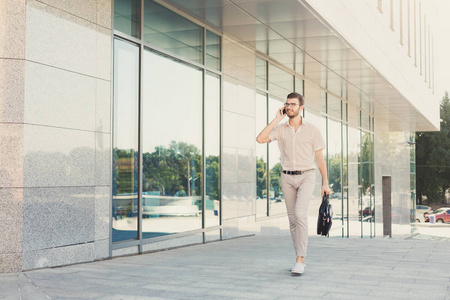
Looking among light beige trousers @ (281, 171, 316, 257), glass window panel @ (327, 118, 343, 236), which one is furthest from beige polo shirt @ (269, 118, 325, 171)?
glass window panel @ (327, 118, 343, 236)

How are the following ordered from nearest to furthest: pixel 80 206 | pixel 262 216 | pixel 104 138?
1. pixel 80 206
2. pixel 104 138
3. pixel 262 216

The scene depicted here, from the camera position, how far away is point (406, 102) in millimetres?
20938

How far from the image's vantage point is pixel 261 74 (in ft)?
44.8

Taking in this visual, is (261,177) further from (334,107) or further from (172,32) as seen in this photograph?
(334,107)

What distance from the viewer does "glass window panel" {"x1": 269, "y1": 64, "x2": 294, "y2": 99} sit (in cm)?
1439

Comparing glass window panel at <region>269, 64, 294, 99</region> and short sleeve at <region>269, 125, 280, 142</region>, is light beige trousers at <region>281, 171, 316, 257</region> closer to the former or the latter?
short sleeve at <region>269, 125, 280, 142</region>

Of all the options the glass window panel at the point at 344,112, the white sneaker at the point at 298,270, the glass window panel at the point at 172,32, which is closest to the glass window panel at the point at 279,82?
the glass window panel at the point at 172,32

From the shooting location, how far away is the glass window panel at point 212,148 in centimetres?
1073

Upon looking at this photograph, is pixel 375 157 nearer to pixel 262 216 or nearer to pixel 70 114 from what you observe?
pixel 262 216

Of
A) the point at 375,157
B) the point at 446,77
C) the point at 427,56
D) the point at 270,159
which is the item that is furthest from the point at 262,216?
the point at 446,77

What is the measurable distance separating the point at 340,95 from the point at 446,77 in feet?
201

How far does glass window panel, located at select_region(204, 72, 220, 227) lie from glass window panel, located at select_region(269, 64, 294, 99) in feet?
11.0

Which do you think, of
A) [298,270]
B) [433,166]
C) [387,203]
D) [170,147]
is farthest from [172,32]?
[433,166]

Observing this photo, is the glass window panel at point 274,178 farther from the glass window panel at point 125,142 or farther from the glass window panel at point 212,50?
the glass window panel at point 125,142
